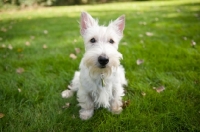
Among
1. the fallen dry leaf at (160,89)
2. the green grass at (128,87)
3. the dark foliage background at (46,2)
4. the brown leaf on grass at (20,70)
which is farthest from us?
the dark foliage background at (46,2)

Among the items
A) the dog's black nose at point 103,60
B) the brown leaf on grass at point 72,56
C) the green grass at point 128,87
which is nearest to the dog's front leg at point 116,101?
the green grass at point 128,87

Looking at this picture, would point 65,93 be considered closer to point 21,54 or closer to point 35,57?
point 35,57

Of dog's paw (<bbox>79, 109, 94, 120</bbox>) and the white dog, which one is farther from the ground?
the white dog

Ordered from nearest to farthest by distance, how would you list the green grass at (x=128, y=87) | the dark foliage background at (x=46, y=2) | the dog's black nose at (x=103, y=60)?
1. the dog's black nose at (x=103, y=60)
2. the green grass at (x=128, y=87)
3. the dark foliage background at (x=46, y=2)

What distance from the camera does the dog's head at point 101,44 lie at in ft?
9.03

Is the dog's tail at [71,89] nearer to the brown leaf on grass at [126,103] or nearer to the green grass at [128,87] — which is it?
the green grass at [128,87]

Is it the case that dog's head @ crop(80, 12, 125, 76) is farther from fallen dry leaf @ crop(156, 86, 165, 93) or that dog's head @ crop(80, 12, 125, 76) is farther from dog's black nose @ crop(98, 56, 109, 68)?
fallen dry leaf @ crop(156, 86, 165, 93)

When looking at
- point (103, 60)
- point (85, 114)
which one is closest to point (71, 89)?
point (85, 114)

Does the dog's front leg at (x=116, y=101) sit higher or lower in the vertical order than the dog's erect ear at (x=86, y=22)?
lower

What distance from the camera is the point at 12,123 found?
289 cm

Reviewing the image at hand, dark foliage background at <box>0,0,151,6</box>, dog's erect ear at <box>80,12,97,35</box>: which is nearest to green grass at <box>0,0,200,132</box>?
dog's erect ear at <box>80,12,97,35</box>

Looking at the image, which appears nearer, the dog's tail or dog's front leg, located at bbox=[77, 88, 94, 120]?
dog's front leg, located at bbox=[77, 88, 94, 120]

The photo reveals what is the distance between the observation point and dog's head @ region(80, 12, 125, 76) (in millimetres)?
2752

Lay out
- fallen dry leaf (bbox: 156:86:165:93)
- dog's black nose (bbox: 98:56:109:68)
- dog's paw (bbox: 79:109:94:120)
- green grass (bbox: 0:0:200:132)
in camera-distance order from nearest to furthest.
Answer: dog's black nose (bbox: 98:56:109:68) < green grass (bbox: 0:0:200:132) < dog's paw (bbox: 79:109:94:120) < fallen dry leaf (bbox: 156:86:165:93)
